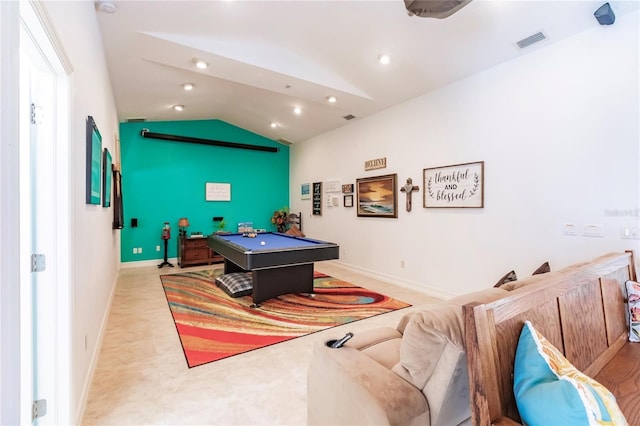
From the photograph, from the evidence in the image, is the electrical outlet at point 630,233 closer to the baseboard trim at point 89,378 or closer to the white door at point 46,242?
the white door at point 46,242

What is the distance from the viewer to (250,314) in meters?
3.59

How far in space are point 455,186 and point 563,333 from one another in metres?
3.06

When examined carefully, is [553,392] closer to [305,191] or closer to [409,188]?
[409,188]

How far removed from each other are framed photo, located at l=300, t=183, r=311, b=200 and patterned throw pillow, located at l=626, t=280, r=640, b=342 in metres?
5.96

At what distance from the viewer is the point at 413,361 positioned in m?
1.20

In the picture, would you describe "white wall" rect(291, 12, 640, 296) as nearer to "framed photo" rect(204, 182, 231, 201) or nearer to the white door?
"framed photo" rect(204, 182, 231, 201)

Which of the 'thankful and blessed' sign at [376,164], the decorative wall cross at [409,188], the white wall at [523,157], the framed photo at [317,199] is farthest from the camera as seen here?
the framed photo at [317,199]

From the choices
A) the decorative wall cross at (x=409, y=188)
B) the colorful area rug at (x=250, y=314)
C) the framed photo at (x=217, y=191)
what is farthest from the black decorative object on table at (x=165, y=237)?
the decorative wall cross at (x=409, y=188)

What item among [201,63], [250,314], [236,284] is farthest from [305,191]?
[250,314]

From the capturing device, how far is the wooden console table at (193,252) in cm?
621

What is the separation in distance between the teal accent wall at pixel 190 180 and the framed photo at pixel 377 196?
3.02 m

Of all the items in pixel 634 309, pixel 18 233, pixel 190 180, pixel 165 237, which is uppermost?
pixel 190 180

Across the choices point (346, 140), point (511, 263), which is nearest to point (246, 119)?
point (346, 140)

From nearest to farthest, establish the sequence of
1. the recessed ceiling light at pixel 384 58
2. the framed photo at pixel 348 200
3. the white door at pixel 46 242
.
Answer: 1. the white door at pixel 46 242
2. the recessed ceiling light at pixel 384 58
3. the framed photo at pixel 348 200
